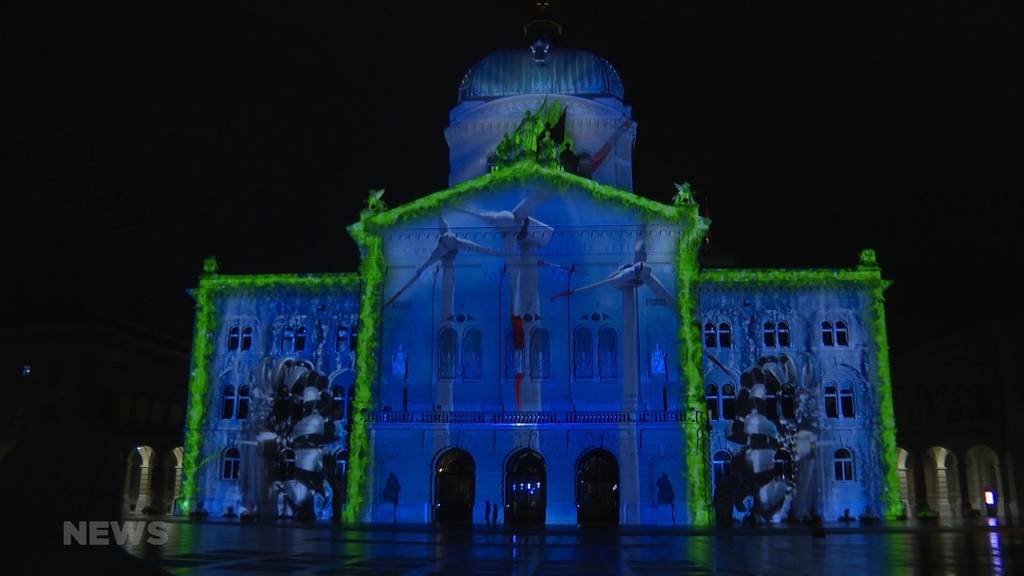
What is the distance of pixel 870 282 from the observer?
165ft

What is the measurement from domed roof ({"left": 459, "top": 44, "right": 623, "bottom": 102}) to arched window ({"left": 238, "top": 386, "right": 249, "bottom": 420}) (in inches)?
951

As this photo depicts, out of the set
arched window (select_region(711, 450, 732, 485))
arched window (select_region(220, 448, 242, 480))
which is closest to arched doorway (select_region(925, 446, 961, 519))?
arched window (select_region(711, 450, 732, 485))

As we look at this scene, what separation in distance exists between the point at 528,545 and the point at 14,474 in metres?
24.5

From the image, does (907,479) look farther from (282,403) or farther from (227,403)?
(227,403)

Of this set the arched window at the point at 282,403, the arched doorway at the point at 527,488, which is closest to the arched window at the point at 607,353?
the arched doorway at the point at 527,488

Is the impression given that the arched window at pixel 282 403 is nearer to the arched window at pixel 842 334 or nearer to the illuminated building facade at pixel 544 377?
the illuminated building facade at pixel 544 377

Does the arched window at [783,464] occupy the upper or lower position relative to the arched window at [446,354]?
lower

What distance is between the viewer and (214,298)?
177 ft

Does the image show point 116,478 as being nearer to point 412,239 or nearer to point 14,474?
point 14,474

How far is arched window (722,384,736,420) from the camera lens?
163 ft

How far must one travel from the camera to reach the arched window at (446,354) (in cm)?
4831

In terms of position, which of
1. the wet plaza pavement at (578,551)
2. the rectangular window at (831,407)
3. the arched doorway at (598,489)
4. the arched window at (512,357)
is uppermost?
the arched window at (512,357)

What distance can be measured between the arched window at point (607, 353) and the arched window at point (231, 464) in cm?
2177

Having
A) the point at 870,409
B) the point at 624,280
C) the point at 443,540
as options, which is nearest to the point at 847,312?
the point at 870,409
